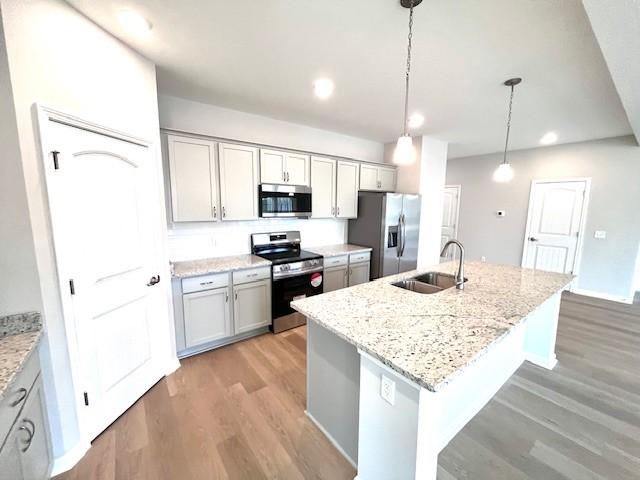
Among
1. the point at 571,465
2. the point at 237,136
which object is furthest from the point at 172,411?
the point at 237,136

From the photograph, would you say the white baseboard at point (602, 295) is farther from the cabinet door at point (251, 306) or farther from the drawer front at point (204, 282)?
the drawer front at point (204, 282)

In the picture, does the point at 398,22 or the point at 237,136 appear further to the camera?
the point at 237,136

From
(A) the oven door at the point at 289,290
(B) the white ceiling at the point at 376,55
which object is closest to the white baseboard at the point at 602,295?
(B) the white ceiling at the point at 376,55

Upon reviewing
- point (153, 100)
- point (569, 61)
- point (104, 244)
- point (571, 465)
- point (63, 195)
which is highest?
point (569, 61)

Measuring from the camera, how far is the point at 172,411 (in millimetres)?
1938

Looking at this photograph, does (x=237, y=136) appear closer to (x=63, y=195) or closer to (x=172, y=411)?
(x=63, y=195)

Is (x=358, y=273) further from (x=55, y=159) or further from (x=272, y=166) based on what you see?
(x=55, y=159)

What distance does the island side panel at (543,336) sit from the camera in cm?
245

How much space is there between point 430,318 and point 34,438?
6.83 ft

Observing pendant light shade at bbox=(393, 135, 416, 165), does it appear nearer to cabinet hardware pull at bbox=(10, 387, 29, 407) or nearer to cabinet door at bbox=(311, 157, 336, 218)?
cabinet door at bbox=(311, 157, 336, 218)

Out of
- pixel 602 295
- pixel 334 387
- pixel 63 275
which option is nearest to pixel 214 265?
pixel 63 275

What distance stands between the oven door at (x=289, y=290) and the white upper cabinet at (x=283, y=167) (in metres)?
1.22

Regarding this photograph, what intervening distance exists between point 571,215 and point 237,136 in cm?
574

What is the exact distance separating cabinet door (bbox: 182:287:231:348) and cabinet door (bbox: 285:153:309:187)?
1.57m
